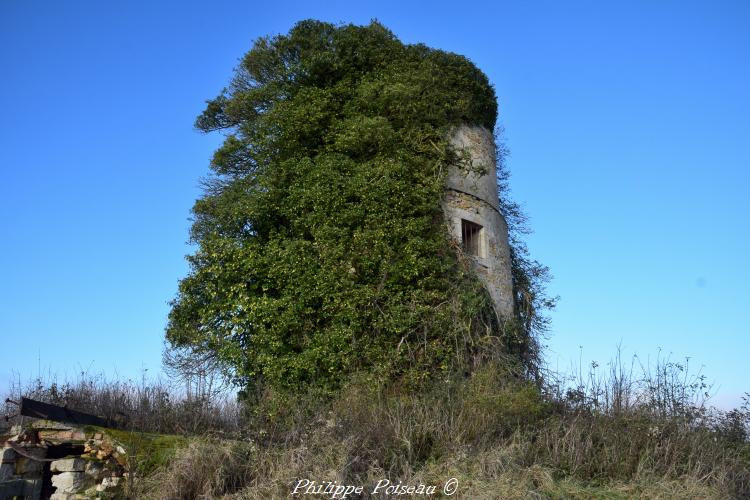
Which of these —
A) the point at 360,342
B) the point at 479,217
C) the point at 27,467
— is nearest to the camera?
the point at 27,467

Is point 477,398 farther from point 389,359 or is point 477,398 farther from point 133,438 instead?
point 133,438

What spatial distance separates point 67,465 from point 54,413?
789 millimetres

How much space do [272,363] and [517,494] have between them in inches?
233

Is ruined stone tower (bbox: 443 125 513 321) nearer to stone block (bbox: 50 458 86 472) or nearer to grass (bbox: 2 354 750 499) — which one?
grass (bbox: 2 354 750 499)

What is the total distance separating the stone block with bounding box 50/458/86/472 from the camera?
9.76m

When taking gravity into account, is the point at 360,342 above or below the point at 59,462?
above

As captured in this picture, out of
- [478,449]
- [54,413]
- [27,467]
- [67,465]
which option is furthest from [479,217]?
[27,467]

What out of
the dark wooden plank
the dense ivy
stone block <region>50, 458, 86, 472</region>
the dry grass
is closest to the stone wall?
stone block <region>50, 458, 86, 472</region>

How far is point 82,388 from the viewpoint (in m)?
13.9

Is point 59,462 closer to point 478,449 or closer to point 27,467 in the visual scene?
point 27,467

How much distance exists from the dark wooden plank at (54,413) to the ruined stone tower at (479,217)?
8015 mm

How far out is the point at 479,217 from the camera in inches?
604

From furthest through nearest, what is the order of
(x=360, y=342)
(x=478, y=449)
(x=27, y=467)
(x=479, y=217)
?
1. (x=479, y=217)
2. (x=360, y=342)
3. (x=478, y=449)
4. (x=27, y=467)

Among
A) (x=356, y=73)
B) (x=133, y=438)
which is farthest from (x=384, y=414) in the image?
(x=356, y=73)
